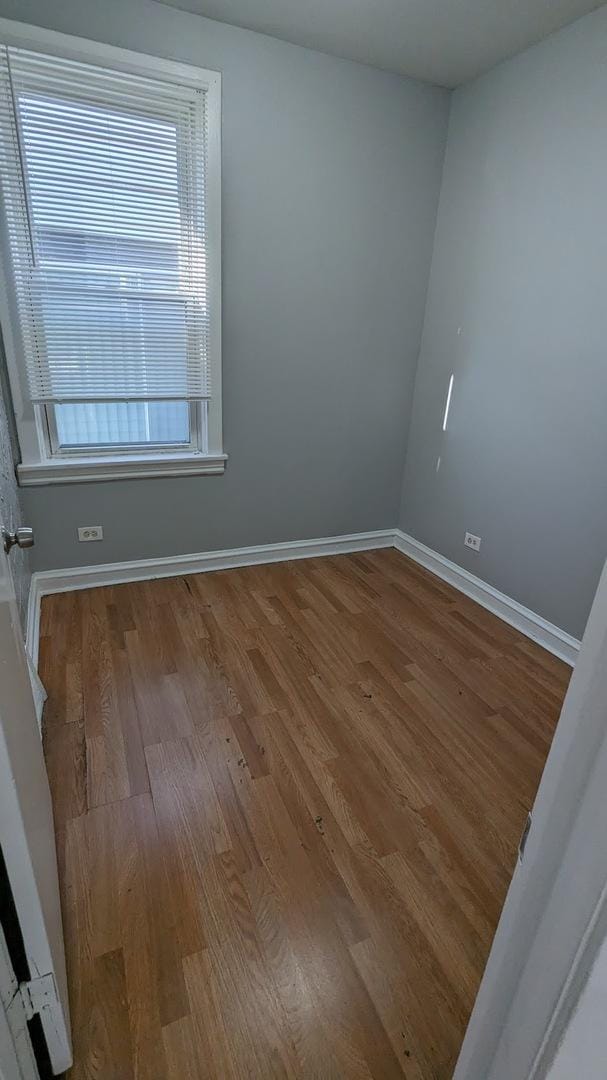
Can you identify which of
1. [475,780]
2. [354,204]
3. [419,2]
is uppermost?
[419,2]

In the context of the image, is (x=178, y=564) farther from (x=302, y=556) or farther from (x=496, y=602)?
(x=496, y=602)

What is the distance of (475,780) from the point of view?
1.69m

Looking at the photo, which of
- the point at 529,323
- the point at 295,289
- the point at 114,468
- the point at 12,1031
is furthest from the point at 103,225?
the point at 12,1031

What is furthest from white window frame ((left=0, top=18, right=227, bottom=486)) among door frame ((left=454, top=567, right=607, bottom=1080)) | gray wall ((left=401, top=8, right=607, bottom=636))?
door frame ((left=454, top=567, right=607, bottom=1080))

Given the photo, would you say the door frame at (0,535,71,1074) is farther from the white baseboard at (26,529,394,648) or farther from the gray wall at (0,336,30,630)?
the white baseboard at (26,529,394,648)

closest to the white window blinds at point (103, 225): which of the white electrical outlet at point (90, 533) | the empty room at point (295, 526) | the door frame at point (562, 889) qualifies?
the empty room at point (295, 526)

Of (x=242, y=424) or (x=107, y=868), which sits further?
(x=242, y=424)

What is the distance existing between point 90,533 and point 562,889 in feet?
8.66

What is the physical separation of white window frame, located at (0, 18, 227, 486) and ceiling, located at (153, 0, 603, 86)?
0.91 feet

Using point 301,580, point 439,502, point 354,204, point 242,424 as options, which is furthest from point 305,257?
point 301,580

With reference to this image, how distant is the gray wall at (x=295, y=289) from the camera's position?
229cm

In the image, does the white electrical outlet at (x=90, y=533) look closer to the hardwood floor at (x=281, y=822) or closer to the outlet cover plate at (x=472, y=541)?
the hardwood floor at (x=281, y=822)

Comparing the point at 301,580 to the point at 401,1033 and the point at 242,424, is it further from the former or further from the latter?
the point at 401,1033

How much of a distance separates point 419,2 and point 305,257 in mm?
1033
